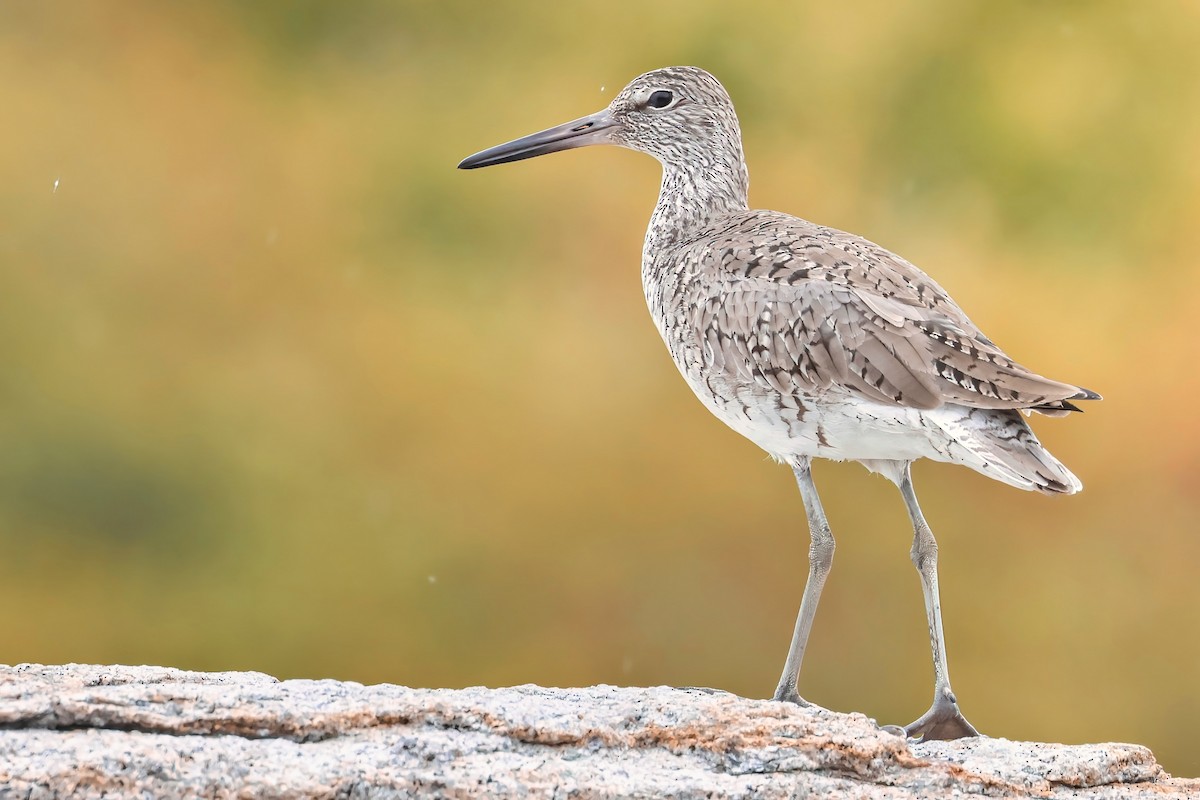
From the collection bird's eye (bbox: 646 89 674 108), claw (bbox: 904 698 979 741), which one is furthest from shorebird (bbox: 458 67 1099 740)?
bird's eye (bbox: 646 89 674 108)

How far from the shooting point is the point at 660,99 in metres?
4.42

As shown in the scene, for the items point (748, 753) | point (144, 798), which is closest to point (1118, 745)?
point (748, 753)

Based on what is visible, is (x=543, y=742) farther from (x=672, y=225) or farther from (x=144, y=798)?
(x=672, y=225)

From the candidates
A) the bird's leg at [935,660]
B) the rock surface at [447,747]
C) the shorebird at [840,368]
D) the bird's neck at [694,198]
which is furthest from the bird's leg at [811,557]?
the bird's neck at [694,198]

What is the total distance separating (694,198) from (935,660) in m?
1.73

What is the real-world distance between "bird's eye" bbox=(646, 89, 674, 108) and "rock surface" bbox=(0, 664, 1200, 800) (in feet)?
7.19

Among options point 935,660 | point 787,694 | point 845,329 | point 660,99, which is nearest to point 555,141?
point 660,99

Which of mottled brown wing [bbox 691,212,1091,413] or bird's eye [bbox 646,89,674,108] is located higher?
bird's eye [bbox 646,89,674,108]

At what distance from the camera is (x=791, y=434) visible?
3.45 metres

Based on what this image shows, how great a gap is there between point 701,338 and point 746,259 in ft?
0.89

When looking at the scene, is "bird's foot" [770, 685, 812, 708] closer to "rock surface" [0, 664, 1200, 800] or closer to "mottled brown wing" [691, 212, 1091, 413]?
"rock surface" [0, 664, 1200, 800]

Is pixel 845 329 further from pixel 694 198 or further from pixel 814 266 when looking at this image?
pixel 694 198

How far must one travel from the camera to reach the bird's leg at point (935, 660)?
11.3 ft

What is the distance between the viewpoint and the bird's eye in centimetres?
441
